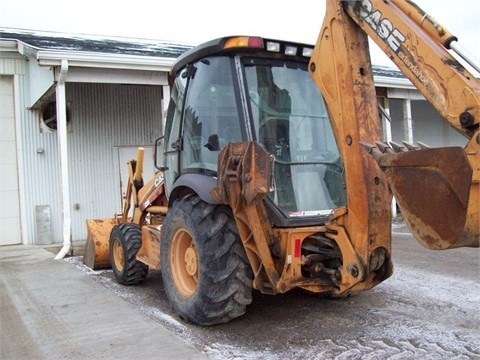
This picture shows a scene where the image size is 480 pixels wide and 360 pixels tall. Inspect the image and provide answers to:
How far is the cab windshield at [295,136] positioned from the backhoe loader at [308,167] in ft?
0.03

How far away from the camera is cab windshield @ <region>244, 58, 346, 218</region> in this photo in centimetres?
412

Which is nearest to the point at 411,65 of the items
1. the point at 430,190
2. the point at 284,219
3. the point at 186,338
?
the point at 430,190

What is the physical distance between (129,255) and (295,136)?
289 cm

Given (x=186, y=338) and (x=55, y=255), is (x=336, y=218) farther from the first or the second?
(x=55, y=255)

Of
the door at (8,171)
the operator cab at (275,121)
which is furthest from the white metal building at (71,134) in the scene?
the operator cab at (275,121)

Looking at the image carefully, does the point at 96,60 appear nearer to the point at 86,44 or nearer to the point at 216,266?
the point at 86,44

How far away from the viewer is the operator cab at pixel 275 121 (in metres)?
4.13

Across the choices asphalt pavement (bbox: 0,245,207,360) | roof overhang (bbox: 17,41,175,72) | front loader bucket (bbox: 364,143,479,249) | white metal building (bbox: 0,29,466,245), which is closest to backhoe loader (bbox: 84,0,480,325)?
front loader bucket (bbox: 364,143,479,249)

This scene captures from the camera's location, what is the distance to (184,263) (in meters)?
4.74

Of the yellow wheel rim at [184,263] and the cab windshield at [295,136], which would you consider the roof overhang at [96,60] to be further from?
the cab windshield at [295,136]

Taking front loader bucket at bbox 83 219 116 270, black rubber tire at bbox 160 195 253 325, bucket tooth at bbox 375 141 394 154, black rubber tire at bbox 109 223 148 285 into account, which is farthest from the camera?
front loader bucket at bbox 83 219 116 270

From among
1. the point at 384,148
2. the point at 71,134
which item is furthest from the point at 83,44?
the point at 384,148

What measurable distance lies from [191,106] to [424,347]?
9.74 ft

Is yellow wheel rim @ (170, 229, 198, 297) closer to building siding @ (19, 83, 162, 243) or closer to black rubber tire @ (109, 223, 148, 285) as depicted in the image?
black rubber tire @ (109, 223, 148, 285)
